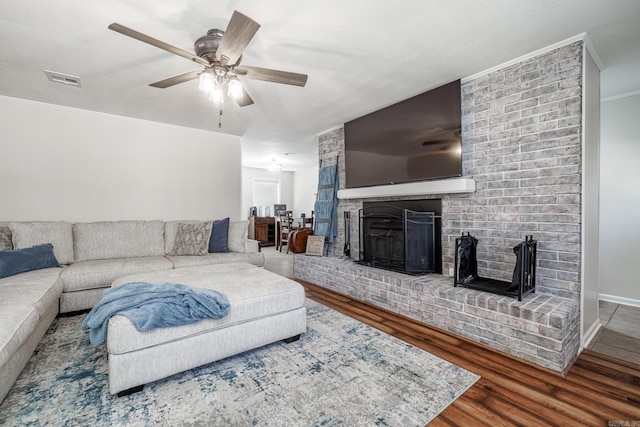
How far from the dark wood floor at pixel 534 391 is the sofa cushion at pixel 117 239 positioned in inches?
127

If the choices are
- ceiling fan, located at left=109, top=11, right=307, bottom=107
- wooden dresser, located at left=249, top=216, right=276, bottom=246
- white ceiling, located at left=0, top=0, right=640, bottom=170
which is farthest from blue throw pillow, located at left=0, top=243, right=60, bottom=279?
Result: wooden dresser, located at left=249, top=216, right=276, bottom=246

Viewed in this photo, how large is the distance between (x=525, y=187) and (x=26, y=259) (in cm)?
455

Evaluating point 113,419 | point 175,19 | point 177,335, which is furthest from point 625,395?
point 175,19

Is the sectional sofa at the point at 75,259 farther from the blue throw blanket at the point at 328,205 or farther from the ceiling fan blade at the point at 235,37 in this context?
the ceiling fan blade at the point at 235,37

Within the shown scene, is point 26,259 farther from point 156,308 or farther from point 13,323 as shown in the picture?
point 156,308

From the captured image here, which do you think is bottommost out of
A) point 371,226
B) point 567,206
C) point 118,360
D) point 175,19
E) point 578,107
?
point 118,360

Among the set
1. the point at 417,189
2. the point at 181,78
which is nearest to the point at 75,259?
the point at 181,78

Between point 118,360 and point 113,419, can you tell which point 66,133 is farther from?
point 113,419

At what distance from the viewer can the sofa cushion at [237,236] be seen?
403 centimetres

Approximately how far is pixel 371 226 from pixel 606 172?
9.13ft

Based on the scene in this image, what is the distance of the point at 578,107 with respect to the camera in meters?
2.13

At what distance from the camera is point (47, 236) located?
3.05 meters

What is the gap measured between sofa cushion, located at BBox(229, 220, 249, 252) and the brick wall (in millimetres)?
2700

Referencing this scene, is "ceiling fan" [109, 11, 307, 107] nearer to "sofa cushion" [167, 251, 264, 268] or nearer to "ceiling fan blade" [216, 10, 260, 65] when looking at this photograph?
"ceiling fan blade" [216, 10, 260, 65]
